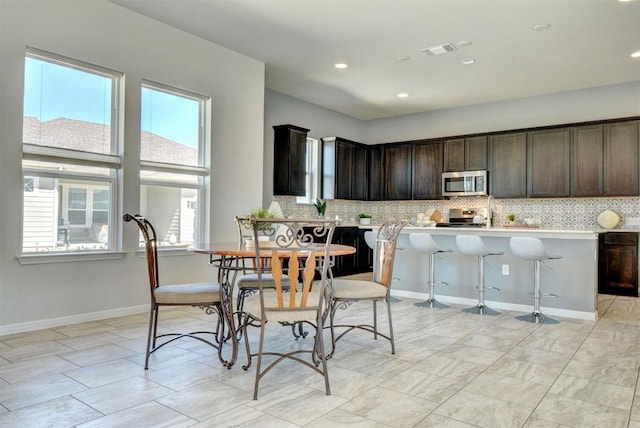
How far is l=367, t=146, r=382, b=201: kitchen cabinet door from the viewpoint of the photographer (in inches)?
344

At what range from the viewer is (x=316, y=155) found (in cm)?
802

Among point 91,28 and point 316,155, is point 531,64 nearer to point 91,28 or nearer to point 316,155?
point 316,155

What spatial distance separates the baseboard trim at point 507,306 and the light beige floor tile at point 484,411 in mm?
2784

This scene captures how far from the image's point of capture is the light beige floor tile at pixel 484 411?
2.16 meters

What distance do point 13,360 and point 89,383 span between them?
2.71 ft

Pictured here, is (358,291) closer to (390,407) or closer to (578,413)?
(390,407)

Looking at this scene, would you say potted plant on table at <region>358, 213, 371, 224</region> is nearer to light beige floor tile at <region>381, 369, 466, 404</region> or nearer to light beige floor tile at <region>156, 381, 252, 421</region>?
light beige floor tile at <region>381, 369, 466, 404</region>

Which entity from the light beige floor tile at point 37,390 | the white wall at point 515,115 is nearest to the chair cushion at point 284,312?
the light beige floor tile at point 37,390

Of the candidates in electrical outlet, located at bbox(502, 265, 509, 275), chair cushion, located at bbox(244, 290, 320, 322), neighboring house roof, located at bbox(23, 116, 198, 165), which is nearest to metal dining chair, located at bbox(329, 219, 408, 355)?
chair cushion, located at bbox(244, 290, 320, 322)

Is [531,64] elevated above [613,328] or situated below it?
above

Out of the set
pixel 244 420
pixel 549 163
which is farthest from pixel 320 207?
pixel 244 420

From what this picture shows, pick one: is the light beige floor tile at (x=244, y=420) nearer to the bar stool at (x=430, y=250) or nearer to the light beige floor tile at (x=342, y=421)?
the light beige floor tile at (x=342, y=421)

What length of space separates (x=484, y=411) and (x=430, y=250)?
2915mm

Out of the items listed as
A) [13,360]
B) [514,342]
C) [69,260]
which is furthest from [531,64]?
[13,360]
